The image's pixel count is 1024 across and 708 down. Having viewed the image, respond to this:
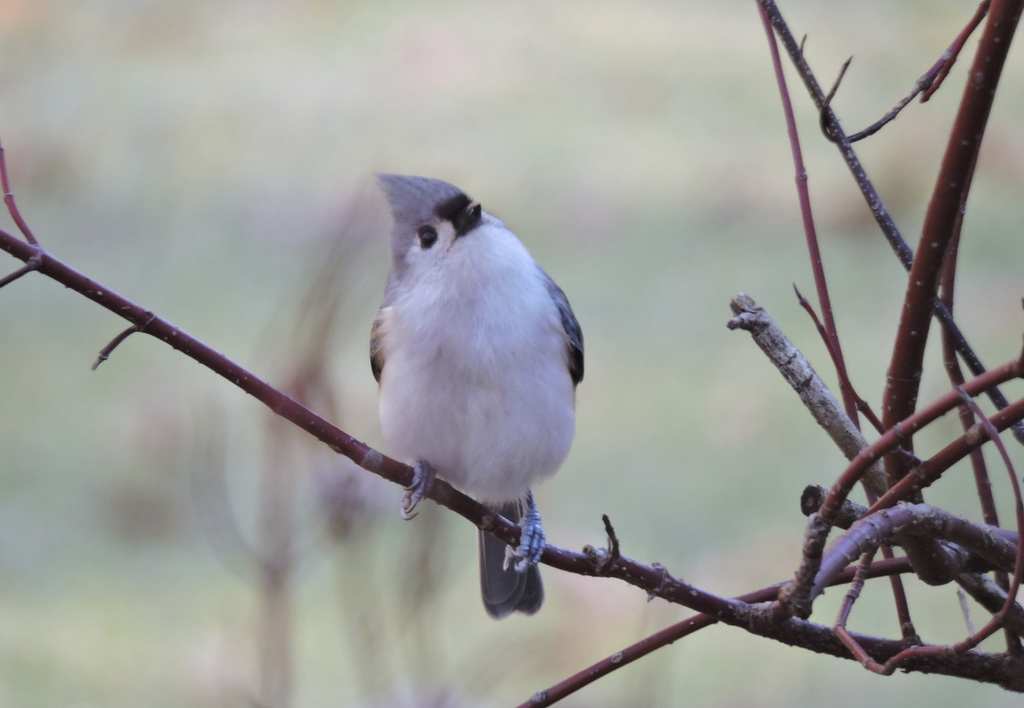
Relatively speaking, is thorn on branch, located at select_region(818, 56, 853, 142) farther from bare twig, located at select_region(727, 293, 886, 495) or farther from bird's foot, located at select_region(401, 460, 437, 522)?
bird's foot, located at select_region(401, 460, 437, 522)

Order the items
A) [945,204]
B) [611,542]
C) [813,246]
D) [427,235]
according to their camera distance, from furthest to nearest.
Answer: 1. [427,235]
2. [813,246]
3. [611,542]
4. [945,204]

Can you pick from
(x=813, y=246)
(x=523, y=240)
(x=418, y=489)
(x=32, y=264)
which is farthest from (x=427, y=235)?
(x=523, y=240)

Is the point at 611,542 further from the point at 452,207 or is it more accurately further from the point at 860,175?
the point at 452,207

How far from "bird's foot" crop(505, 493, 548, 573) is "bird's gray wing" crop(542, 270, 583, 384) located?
17cm

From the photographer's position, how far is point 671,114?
3.99m

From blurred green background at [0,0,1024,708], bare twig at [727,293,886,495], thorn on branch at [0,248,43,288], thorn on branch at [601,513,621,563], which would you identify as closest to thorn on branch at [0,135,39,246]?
thorn on branch at [0,248,43,288]

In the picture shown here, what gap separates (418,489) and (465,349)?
0.14 m

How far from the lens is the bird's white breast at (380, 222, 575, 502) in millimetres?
1137

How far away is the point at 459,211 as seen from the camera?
1146 millimetres

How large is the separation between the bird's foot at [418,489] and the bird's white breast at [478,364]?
0.03ft

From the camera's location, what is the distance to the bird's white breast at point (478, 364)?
114 cm

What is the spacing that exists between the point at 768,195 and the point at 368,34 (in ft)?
5.41

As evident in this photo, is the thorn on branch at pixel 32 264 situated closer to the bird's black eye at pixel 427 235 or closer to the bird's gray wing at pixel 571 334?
the bird's black eye at pixel 427 235

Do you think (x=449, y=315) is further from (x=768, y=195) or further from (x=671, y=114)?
(x=671, y=114)
